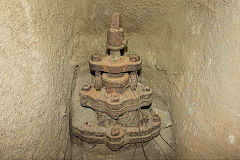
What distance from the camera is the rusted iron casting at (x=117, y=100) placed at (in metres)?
1.17

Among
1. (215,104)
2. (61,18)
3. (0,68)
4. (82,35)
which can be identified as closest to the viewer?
(0,68)

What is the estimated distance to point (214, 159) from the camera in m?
0.99

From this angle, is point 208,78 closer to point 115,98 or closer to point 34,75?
point 115,98

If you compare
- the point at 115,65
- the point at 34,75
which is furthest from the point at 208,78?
the point at 34,75

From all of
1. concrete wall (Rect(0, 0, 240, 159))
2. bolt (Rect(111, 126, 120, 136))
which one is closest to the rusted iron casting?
bolt (Rect(111, 126, 120, 136))

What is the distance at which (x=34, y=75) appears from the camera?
0.90m

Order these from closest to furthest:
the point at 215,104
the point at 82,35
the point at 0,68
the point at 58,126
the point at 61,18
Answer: the point at 0,68 < the point at 215,104 < the point at 61,18 < the point at 58,126 < the point at 82,35

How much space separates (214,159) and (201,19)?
1.95ft

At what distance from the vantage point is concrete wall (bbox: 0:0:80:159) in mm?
761

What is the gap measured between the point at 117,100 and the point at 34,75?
455 millimetres

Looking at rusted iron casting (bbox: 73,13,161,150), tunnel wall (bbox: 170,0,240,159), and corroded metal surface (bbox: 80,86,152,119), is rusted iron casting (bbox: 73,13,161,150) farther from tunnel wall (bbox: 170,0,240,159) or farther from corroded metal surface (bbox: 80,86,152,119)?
tunnel wall (bbox: 170,0,240,159)

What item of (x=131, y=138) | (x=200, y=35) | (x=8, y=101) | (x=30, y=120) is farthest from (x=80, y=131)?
(x=200, y=35)

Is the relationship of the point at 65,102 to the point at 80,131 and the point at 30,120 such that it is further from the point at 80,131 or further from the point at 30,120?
the point at 30,120

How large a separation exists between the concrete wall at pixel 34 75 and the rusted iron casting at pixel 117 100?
16 cm
